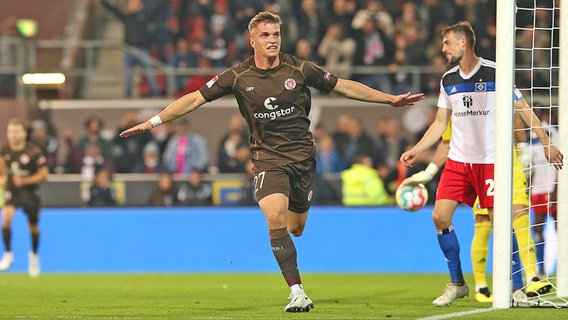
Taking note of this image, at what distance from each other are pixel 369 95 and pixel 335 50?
1193 centimetres

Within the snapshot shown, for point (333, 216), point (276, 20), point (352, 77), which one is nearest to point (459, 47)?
point (276, 20)

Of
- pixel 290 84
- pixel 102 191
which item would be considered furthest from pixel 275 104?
pixel 102 191

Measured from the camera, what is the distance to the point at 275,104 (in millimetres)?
8828

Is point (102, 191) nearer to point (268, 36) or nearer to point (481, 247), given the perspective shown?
point (481, 247)

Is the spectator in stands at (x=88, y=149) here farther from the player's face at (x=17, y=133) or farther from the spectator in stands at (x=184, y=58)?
the player's face at (x=17, y=133)

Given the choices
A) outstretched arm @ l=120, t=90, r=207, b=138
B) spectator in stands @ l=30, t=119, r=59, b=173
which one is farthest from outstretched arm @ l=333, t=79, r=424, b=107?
spectator in stands @ l=30, t=119, r=59, b=173

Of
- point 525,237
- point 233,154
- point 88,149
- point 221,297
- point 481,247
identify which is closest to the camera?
point 481,247

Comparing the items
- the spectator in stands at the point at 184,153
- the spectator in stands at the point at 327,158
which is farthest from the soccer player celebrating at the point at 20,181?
the spectator in stands at the point at 327,158

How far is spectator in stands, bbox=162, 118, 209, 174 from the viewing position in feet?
62.6

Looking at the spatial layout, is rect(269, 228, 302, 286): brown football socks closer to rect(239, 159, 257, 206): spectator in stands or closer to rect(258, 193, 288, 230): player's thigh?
rect(258, 193, 288, 230): player's thigh

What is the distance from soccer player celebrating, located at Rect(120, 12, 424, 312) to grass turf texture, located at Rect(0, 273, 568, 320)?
833 mm

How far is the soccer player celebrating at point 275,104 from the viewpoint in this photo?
8.66m

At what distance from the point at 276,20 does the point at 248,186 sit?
9106mm

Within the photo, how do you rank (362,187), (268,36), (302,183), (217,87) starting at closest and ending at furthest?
1. (268,36)
2. (217,87)
3. (302,183)
4. (362,187)
